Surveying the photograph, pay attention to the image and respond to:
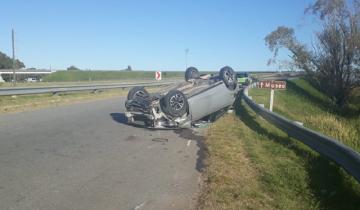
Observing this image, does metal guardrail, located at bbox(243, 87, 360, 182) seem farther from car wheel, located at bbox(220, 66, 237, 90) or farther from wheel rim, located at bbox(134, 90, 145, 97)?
wheel rim, located at bbox(134, 90, 145, 97)

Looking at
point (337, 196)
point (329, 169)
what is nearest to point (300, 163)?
point (329, 169)

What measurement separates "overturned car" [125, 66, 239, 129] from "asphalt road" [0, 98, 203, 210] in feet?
1.33

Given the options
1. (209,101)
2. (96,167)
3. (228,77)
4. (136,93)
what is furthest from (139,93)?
(96,167)

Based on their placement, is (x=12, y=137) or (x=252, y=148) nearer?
(x=252, y=148)

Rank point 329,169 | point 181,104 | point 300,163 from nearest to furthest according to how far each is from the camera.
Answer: point 329,169, point 300,163, point 181,104

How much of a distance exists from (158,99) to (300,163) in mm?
4747

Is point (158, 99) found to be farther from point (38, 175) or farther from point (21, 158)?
point (38, 175)

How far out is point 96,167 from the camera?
6.43 metres

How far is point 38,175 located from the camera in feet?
19.1

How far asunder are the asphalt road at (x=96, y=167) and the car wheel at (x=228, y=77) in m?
3.02

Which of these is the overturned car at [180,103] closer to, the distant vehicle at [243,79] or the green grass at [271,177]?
the green grass at [271,177]

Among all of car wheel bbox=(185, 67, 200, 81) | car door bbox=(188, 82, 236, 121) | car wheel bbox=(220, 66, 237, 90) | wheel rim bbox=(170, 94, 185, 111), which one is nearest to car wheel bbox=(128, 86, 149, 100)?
wheel rim bbox=(170, 94, 185, 111)

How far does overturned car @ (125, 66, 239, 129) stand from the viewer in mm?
10453

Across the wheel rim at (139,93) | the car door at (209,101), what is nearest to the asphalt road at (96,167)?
the car door at (209,101)
